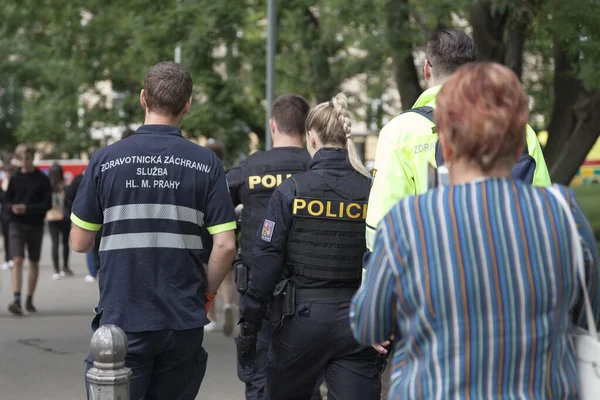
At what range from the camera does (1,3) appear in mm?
15398

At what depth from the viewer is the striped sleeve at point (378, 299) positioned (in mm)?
2564

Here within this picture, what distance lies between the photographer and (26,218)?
42.3 feet

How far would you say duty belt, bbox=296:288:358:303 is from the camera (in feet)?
15.5

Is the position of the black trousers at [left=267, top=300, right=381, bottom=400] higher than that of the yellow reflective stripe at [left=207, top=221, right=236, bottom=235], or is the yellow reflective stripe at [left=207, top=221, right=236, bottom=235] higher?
the yellow reflective stripe at [left=207, top=221, right=236, bottom=235]

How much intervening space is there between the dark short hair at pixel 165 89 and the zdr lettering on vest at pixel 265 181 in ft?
6.41

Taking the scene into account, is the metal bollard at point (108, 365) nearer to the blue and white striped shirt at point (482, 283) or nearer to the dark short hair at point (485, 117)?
the blue and white striped shirt at point (482, 283)

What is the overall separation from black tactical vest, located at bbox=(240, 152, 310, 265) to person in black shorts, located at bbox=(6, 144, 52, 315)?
6819 mm

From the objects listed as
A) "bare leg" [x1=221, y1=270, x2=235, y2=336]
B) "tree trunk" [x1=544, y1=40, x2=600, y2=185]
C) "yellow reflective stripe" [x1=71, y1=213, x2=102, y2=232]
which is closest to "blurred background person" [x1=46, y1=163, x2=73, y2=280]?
"bare leg" [x1=221, y1=270, x2=235, y2=336]

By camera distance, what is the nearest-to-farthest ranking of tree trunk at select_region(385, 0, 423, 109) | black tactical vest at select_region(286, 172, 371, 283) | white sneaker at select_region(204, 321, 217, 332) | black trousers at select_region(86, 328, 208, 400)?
black trousers at select_region(86, 328, 208, 400), black tactical vest at select_region(286, 172, 371, 283), white sneaker at select_region(204, 321, 217, 332), tree trunk at select_region(385, 0, 423, 109)

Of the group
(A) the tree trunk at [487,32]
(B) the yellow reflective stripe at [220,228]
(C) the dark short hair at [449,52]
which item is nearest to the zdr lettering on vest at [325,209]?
(B) the yellow reflective stripe at [220,228]

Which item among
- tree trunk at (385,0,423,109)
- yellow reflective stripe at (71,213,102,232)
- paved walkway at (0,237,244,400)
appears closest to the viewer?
yellow reflective stripe at (71,213,102,232)

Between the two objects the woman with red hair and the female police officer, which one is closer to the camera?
the woman with red hair

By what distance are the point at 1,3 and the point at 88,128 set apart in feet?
63.2

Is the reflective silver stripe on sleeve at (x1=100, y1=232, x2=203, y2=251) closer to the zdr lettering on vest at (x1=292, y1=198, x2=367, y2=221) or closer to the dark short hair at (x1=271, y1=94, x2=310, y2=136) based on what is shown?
the zdr lettering on vest at (x1=292, y1=198, x2=367, y2=221)
